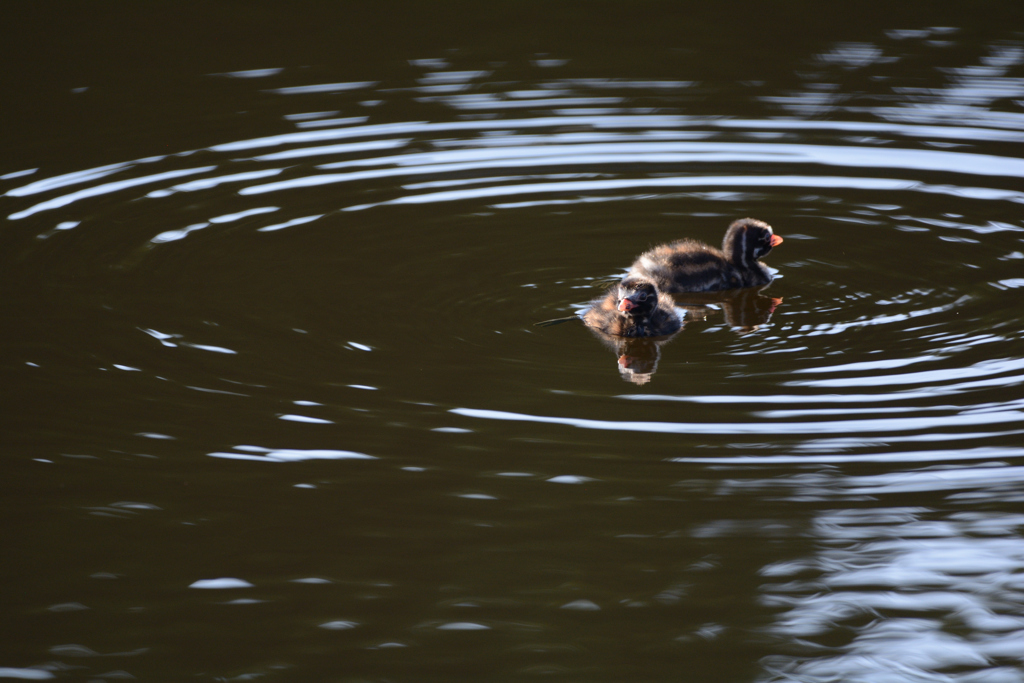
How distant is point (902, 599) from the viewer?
3.67 m

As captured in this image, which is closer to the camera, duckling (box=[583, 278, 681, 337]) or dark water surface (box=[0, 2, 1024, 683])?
dark water surface (box=[0, 2, 1024, 683])

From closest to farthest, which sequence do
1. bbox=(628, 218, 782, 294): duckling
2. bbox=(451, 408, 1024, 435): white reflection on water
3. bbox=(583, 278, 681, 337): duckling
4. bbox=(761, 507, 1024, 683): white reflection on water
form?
bbox=(761, 507, 1024, 683): white reflection on water < bbox=(451, 408, 1024, 435): white reflection on water < bbox=(583, 278, 681, 337): duckling < bbox=(628, 218, 782, 294): duckling

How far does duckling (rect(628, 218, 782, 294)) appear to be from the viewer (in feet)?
22.2

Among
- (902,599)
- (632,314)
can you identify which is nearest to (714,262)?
(632,314)

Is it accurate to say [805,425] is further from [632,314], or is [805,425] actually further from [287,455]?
[287,455]

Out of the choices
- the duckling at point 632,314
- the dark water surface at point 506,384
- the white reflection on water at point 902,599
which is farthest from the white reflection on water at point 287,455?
the duckling at point 632,314

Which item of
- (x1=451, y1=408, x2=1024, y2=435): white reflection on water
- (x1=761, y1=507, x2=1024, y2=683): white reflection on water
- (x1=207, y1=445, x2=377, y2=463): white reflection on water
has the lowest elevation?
(x1=761, y1=507, x2=1024, y2=683): white reflection on water

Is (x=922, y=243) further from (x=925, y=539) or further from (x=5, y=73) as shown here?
(x=5, y=73)

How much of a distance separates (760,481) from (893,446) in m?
0.62

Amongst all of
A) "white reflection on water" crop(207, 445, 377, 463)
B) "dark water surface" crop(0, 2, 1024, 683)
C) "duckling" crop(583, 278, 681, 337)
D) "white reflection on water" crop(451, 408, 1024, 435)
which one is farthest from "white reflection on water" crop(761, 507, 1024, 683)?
"duckling" crop(583, 278, 681, 337)

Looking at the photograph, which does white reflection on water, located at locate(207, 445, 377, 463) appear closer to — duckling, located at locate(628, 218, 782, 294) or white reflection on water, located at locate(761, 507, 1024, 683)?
white reflection on water, located at locate(761, 507, 1024, 683)

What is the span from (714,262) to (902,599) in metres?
3.47

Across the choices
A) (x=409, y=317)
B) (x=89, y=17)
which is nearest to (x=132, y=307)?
(x=409, y=317)

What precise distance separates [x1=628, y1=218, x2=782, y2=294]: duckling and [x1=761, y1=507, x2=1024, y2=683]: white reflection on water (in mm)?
2812
